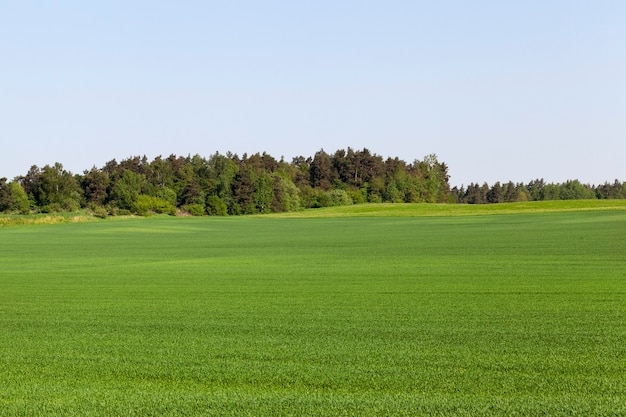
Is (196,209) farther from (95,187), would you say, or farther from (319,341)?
(319,341)

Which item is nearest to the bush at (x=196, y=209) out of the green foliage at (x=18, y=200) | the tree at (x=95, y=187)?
the tree at (x=95, y=187)

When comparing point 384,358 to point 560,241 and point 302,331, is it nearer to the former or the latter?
point 302,331

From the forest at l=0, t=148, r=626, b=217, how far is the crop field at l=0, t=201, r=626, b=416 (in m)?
60.2

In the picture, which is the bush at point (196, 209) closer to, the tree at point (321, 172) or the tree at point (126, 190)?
the tree at point (126, 190)

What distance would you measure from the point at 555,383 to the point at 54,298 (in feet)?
33.8

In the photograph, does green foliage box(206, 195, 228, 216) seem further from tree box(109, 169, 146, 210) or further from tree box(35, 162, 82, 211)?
tree box(35, 162, 82, 211)

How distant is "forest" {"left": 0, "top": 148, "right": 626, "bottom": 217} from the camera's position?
8975 centimetres

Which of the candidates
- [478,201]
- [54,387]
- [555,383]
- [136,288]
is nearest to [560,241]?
[136,288]

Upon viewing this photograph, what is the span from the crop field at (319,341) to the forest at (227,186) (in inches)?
2369

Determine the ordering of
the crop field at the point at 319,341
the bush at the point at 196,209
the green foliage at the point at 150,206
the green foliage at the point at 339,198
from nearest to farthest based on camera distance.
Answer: the crop field at the point at 319,341 → the green foliage at the point at 150,206 → the bush at the point at 196,209 → the green foliage at the point at 339,198

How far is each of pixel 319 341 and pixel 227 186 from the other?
305 ft

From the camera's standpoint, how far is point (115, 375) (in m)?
7.48

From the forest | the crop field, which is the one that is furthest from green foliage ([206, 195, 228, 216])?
the crop field

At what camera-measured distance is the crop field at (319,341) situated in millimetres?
6523
